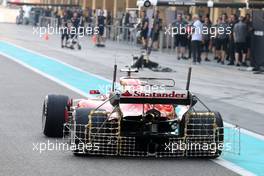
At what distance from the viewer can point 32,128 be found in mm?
12117

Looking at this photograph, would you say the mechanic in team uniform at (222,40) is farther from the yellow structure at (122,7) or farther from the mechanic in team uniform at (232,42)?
the yellow structure at (122,7)

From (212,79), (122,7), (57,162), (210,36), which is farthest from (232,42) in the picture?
(122,7)

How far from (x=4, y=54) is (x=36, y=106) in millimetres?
16516

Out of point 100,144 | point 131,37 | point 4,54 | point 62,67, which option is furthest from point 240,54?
point 100,144

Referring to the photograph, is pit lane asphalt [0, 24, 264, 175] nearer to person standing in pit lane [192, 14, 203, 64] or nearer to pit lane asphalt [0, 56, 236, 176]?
pit lane asphalt [0, 56, 236, 176]

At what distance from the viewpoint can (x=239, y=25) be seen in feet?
91.0

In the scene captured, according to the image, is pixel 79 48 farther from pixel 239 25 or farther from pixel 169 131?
pixel 169 131

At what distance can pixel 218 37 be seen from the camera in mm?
29281

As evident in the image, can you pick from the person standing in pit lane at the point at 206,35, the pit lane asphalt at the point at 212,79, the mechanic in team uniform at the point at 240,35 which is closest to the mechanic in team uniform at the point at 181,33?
the pit lane asphalt at the point at 212,79

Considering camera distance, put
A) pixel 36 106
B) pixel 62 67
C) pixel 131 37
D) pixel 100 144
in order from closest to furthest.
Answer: pixel 100 144
pixel 36 106
pixel 62 67
pixel 131 37

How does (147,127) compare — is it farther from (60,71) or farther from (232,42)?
(232,42)

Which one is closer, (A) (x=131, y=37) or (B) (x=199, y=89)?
(B) (x=199, y=89)

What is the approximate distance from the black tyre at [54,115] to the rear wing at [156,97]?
133cm

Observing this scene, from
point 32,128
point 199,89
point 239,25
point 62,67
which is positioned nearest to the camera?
point 32,128
